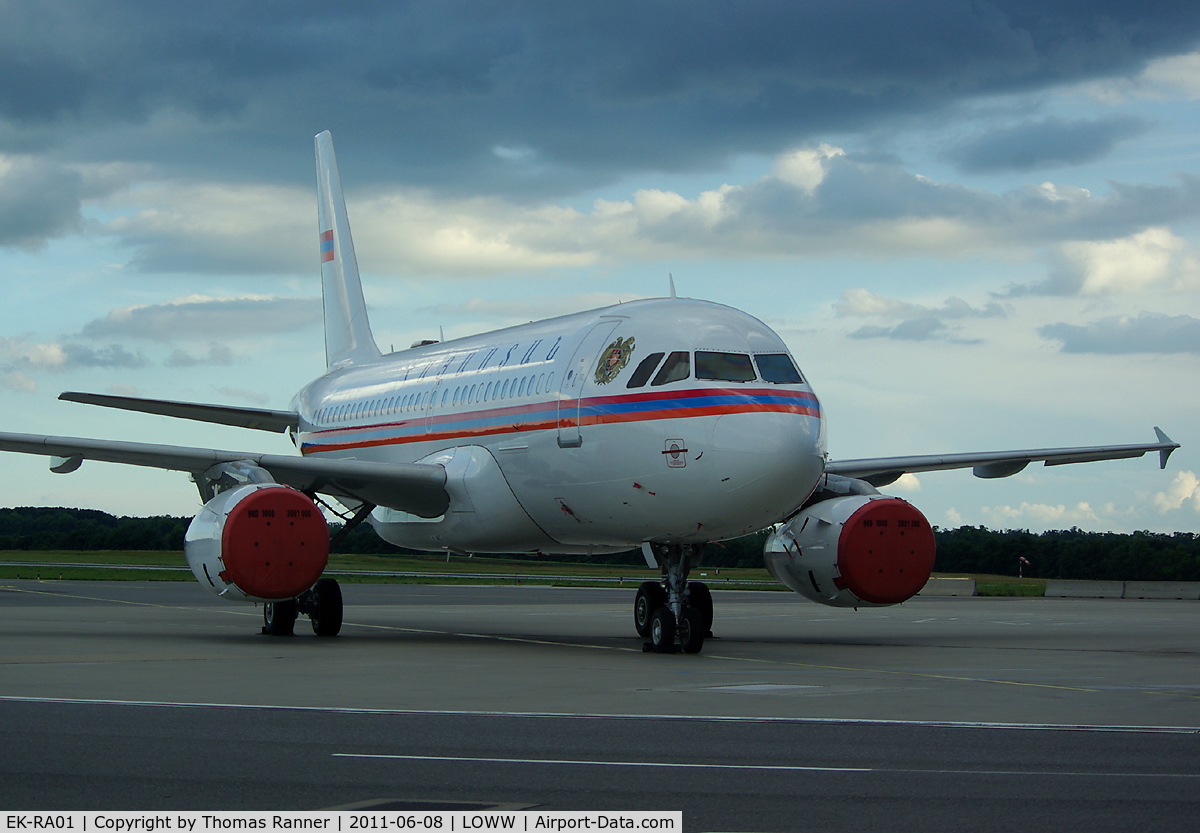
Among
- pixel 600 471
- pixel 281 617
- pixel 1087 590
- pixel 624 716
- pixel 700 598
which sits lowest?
pixel 1087 590

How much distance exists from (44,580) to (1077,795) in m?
44.2

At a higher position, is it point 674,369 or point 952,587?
point 674,369

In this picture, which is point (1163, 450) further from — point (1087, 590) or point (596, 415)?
point (1087, 590)

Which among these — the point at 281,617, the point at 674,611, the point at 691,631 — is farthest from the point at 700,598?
the point at 281,617

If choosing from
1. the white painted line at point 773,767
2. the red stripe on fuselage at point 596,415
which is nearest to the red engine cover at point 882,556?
the red stripe on fuselage at point 596,415

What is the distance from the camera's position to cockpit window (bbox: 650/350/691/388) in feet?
55.6

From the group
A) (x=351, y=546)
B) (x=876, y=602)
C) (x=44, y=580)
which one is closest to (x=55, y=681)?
(x=876, y=602)

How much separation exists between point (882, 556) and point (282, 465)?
8.65 metres

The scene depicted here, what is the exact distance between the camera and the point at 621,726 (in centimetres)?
993

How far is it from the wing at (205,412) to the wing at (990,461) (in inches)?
444

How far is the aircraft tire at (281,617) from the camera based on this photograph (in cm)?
2073

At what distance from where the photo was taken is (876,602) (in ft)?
62.8

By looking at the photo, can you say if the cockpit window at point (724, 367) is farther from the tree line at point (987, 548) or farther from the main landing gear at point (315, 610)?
the tree line at point (987, 548)
